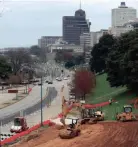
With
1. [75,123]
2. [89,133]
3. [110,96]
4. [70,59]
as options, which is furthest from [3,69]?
[70,59]

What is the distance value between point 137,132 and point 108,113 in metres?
11.3

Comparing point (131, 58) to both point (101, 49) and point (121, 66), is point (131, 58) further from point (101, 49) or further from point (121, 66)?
point (101, 49)

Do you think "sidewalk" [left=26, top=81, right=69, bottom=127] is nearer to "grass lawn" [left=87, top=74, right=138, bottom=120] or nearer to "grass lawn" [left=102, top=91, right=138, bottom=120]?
"grass lawn" [left=87, top=74, right=138, bottom=120]

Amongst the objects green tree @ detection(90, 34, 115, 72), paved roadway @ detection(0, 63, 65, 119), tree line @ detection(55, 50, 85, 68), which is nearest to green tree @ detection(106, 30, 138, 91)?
paved roadway @ detection(0, 63, 65, 119)

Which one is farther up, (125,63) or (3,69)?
(125,63)

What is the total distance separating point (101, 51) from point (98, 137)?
6117 centimetres

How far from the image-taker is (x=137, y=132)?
107 ft

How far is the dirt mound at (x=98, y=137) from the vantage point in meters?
30.1

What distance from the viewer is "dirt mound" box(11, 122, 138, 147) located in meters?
30.1

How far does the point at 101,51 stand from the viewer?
9200 centimetres

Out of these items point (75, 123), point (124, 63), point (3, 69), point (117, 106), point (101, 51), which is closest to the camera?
point (75, 123)

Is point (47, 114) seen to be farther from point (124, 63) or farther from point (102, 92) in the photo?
point (102, 92)

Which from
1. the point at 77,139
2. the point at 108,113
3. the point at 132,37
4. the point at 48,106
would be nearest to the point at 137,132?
the point at 77,139

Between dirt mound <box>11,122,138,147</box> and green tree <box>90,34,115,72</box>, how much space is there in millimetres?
56026
